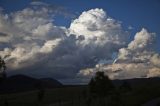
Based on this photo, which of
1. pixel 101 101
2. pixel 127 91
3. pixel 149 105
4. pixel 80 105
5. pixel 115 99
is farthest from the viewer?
pixel 127 91

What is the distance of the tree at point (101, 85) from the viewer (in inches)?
2974

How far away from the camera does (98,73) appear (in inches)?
3017

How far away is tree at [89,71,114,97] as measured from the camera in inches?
2974

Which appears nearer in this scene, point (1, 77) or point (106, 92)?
point (1, 77)

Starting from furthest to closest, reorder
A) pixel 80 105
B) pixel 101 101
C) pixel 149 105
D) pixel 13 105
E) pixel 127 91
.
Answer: pixel 127 91 < pixel 13 105 < pixel 80 105 < pixel 101 101 < pixel 149 105

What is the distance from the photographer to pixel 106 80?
75750mm

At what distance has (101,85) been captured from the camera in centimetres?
7556

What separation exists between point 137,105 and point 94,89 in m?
10.6

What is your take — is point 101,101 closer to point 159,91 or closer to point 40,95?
point 40,95

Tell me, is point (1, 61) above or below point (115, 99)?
above

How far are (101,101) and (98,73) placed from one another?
638 inches

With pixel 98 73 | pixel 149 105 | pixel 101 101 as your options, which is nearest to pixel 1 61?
pixel 98 73

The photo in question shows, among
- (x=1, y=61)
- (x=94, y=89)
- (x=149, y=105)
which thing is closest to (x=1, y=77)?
(x=1, y=61)

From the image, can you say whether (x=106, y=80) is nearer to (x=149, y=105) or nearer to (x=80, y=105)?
(x=149, y=105)
